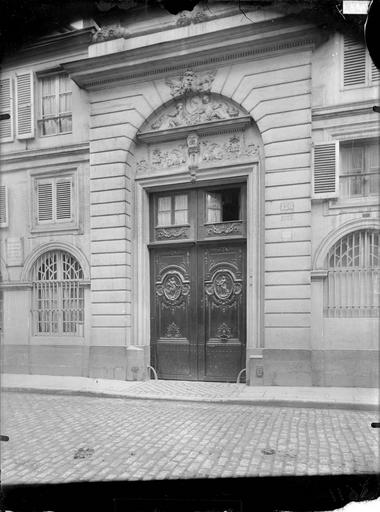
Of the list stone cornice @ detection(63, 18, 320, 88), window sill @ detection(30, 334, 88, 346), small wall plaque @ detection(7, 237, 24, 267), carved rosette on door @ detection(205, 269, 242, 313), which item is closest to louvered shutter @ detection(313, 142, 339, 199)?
stone cornice @ detection(63, 18, 320, 88)

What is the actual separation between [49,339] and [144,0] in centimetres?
316

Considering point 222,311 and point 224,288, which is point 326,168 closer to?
point 224,288

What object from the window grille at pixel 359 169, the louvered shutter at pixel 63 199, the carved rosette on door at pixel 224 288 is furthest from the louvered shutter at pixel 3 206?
the window grille at pixel 359 169

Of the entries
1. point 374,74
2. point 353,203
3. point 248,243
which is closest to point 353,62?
point 374,74

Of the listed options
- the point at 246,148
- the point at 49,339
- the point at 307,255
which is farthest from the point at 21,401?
the point at 246,148

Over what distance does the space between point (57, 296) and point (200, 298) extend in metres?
1.47

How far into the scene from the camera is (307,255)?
335 cm

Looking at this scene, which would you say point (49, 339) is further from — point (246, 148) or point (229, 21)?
point (229, 21)

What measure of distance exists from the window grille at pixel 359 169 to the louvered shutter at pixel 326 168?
5 centimetres

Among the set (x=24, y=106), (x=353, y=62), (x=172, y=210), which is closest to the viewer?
(x=353, y=62)

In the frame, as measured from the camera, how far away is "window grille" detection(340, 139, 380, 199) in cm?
316

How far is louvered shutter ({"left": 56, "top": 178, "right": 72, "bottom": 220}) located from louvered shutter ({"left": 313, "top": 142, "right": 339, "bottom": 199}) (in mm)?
2473

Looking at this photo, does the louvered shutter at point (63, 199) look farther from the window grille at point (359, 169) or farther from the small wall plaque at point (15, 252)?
the window grille at point (359, 169)

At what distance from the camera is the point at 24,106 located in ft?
11.2
